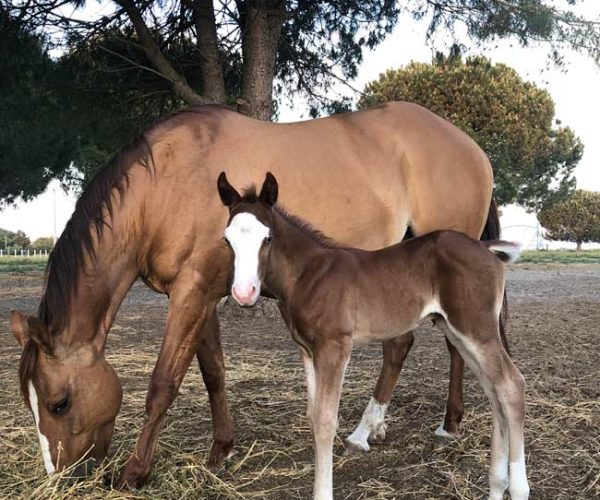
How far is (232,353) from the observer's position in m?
6.72

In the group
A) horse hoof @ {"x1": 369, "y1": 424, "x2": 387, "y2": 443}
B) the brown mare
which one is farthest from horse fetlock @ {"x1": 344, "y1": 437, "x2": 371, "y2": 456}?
the brown mare

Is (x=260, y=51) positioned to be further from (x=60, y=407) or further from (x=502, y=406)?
(x=502, y=406)

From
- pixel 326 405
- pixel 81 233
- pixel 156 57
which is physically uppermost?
pixel 156 57

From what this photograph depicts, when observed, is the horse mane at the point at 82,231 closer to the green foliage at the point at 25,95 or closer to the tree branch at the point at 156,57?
the tree branch at the point at 156,57

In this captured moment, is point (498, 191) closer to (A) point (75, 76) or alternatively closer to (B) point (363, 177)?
(A) point (75, 76)

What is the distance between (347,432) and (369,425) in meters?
0.30

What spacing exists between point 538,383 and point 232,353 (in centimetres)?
328

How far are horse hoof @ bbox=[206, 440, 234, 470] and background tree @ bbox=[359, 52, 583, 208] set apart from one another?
16.3 metres

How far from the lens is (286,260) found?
300 centimetres

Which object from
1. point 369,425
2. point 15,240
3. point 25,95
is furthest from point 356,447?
point 15,240

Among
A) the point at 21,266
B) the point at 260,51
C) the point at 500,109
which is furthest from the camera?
the point at 21,266

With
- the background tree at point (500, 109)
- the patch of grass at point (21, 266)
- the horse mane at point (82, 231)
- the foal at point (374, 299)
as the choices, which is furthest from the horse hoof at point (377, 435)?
the patch of grass at point (21, 266)

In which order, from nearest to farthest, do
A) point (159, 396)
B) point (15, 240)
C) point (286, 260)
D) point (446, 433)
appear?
point (286, 260), point (159, 396), point (446, 433), point (15, 240)

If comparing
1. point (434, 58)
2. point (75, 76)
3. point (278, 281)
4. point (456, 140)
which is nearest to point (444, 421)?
point (278, 281)
